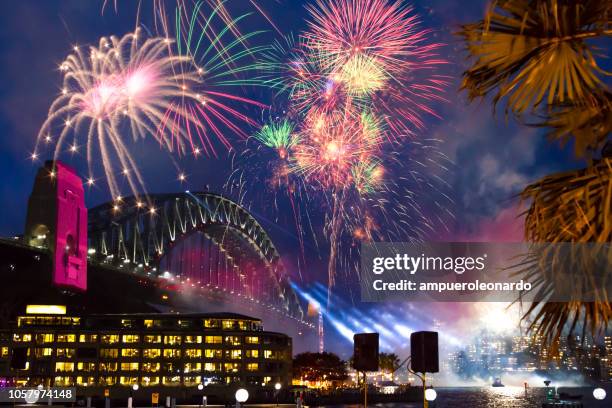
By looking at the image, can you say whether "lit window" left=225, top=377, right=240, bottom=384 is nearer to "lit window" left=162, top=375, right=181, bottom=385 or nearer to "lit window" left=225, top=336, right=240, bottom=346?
"lit window" left=225, top=336, right=240, bottom=346

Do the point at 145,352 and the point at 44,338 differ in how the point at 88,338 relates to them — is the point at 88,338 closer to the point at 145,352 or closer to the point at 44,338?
the point at 44,338

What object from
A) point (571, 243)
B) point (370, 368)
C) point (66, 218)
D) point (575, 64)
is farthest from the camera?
point (66, 218)

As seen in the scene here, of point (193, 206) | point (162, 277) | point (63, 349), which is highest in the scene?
point (193, 206)

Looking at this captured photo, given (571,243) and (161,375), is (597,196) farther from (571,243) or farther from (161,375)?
(161,375)

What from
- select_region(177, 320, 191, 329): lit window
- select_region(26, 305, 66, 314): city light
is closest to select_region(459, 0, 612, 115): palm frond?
select_region(177, 320, 191, 329): lit window

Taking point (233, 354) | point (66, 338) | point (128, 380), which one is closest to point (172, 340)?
point (128, 380)

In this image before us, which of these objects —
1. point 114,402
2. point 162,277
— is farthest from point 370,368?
point 162,277

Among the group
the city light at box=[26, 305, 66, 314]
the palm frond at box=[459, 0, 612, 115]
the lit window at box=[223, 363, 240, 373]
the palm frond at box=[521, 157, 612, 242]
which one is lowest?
the lit window at box=[223, 363, 240, 373]
